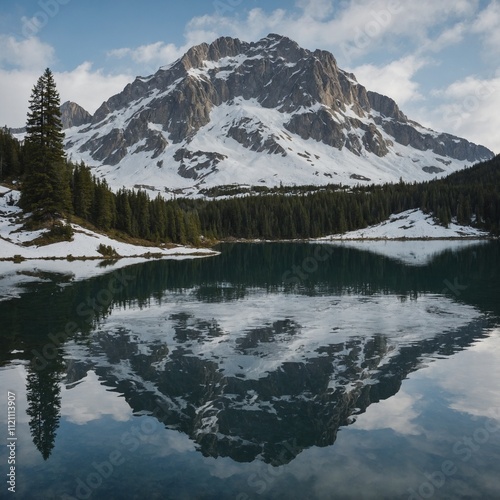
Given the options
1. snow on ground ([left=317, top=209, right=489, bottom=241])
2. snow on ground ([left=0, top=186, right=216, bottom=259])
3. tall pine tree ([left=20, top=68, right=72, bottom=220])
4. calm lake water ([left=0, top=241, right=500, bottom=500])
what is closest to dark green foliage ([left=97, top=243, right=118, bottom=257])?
snow on ground ([left=0, top=186, right=216, bottom=259])

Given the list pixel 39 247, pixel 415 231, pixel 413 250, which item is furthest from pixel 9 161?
pixel 415 231

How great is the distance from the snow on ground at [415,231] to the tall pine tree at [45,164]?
117 m

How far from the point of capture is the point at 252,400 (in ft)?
55.3

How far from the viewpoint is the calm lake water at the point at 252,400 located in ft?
38.7

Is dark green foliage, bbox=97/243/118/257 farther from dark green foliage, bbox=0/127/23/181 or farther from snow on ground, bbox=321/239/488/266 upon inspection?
snow on ground, bbox=321/239/488/266

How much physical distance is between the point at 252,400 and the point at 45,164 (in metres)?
78.0

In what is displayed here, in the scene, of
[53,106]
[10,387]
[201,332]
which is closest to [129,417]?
[10,387]

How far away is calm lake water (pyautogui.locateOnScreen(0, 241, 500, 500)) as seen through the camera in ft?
38.7

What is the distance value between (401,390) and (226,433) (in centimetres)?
759

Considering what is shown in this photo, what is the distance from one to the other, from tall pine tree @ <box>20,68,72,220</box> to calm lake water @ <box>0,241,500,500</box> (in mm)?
48452

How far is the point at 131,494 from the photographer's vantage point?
1106 cm

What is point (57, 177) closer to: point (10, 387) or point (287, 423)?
point (10, 387)

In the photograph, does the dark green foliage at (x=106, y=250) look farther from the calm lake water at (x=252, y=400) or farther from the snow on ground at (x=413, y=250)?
the snow on ground at (x=413, y=250)

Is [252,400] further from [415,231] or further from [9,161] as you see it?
[415,231]
